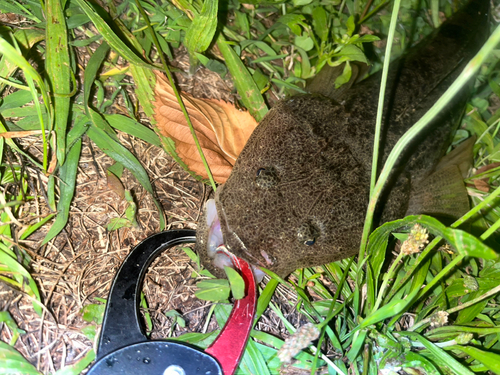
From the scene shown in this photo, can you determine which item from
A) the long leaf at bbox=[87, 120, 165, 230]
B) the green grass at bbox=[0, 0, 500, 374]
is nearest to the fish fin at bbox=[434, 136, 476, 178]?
the green grass at bbox=[0, 0, 500, 374]

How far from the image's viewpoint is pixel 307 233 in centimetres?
244

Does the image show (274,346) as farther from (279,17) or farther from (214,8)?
(279,17)

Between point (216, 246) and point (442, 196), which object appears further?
point (442, 196)

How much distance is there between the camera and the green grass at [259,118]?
2.43m

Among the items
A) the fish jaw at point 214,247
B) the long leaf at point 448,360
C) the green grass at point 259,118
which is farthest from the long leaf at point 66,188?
the long leaf at point 448,360

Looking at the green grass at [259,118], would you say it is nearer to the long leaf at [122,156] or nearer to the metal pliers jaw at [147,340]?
the long leaf at [122,156]

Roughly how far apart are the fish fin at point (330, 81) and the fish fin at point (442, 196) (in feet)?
3.55

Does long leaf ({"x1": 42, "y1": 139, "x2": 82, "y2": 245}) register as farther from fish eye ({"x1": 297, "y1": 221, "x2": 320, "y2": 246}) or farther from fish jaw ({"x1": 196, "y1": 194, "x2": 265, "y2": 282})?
fish eye ({"x1": 297, "y1": 221, "x2": 320, "y2": 246})

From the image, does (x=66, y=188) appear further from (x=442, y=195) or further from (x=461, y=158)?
(x=461, y=158)

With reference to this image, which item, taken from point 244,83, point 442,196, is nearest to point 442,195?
point 442,196

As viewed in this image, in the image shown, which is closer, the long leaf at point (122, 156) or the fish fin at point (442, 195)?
the long leaf at point (122, 156)

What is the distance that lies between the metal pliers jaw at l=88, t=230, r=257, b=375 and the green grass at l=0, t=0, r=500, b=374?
0.12 m

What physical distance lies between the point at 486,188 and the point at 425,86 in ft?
3.69

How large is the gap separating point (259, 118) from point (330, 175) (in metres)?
1.01
